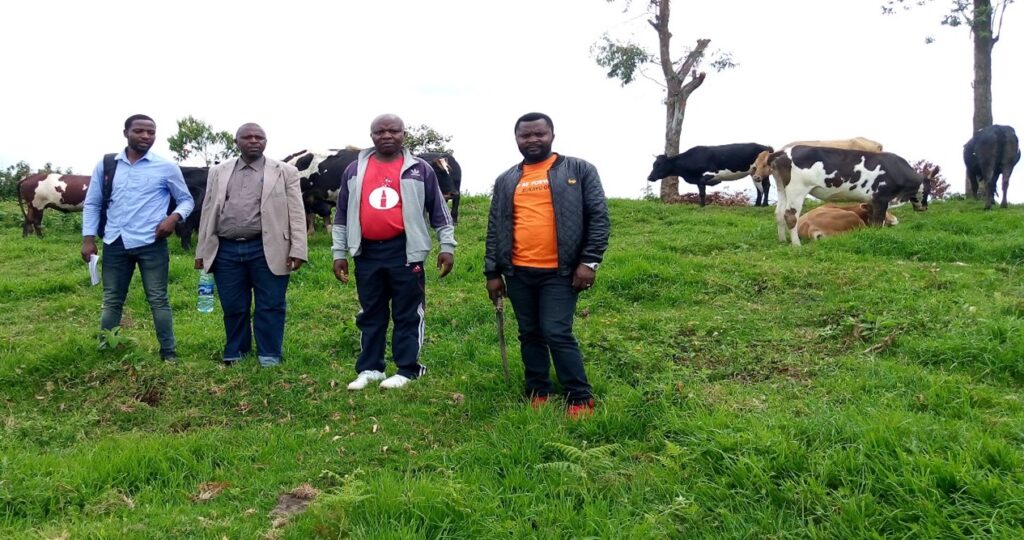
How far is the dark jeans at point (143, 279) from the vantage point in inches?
216

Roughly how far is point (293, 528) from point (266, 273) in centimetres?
286

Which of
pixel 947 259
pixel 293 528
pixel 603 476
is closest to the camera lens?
pixel 293 528

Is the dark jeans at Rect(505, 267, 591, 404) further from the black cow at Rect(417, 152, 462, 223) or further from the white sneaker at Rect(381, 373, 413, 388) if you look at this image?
the black cow at Rect(417, 152, 462, 223)

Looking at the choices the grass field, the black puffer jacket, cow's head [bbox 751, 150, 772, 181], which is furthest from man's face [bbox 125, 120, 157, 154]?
cow's head [bbox 751, 150, 772, 181]

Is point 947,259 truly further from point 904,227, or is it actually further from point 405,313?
point 405,313

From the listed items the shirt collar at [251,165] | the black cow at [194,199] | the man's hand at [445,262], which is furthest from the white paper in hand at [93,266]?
the black cow at [194,199]

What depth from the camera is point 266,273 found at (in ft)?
18.4

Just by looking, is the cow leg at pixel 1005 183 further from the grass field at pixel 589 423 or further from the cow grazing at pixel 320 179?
the cow grazing at pixel 320 179

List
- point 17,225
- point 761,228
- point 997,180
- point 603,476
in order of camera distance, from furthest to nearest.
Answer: point 17,225
point 997,180
point 761,228
point 603,476

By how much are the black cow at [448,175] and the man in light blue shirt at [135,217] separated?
262 inches

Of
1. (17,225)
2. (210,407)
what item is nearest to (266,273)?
(210,407)

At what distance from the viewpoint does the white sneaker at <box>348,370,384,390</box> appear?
520 cm

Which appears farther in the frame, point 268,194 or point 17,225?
point 17,225

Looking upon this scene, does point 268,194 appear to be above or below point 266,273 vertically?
above
